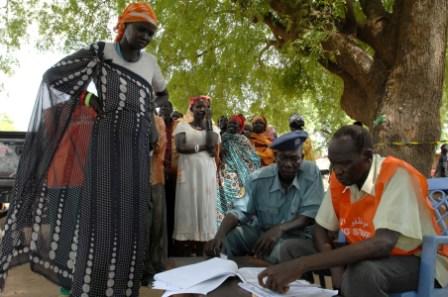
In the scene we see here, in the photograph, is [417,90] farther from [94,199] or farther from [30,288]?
[30,288]

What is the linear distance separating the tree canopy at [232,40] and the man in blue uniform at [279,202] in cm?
313

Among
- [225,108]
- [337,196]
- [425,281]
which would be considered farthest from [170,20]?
[425,281]

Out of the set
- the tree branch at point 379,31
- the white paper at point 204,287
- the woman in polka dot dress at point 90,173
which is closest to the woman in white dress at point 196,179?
the woman in polka dot dress at point 90,173

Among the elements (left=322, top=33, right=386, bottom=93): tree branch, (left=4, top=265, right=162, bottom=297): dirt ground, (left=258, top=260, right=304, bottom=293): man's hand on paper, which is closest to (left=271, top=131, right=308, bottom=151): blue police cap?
(left=258, top=260, right=304, bottom=293): man's hand on paper

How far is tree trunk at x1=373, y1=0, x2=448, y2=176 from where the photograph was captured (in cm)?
529

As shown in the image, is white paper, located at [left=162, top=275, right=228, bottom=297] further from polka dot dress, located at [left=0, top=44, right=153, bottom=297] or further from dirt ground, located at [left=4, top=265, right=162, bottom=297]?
dirt ground, located at [left=4, top=265, right=162, bottom=297]

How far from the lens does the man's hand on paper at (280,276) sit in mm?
1889

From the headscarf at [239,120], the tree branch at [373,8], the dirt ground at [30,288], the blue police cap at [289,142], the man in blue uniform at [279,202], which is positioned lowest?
the dirt ground at [30,288]

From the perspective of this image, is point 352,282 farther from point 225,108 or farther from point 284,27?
point 225,108

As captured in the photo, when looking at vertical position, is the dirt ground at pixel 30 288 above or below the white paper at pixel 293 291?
below

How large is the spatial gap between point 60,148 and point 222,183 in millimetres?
3061

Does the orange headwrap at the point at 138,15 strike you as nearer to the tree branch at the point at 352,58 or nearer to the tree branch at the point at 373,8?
the tree branch at the point at 352,58

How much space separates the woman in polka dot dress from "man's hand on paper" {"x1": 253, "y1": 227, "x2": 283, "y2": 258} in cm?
86

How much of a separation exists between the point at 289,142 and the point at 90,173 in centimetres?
122
